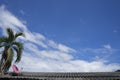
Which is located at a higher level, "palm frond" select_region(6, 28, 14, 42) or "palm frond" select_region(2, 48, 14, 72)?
"palm frond" select_region(6, 28, 14, 42)

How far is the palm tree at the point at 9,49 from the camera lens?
78.7 ft

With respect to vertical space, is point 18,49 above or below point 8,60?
above

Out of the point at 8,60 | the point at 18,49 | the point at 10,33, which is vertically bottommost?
the point at 8,60

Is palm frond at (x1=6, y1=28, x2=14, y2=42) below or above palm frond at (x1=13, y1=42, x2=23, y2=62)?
above

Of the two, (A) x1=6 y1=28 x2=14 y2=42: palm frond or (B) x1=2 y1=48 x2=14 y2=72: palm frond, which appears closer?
(B) x1=2 y1=48 x2=14 y2=72: palm frond

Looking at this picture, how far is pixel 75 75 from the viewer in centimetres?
2025

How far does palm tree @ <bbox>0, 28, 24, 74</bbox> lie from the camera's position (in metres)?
24.0

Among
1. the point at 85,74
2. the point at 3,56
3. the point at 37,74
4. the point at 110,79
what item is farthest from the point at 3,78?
the point at 110,79

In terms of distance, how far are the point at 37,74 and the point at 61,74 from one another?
10.2 ft

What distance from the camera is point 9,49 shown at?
2428 centimetres

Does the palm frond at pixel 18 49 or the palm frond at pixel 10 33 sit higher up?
the palm frond at pixel 10 33

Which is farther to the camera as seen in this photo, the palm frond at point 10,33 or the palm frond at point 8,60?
the palm frond at point 10,33

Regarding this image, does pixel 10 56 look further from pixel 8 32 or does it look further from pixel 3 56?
pixel 8 32

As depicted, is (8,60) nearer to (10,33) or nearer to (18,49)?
(18,49)
